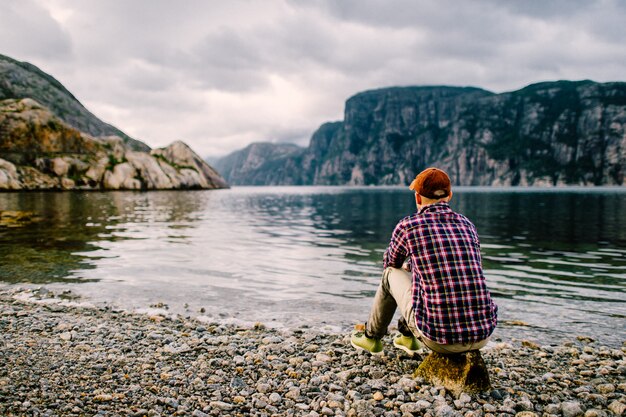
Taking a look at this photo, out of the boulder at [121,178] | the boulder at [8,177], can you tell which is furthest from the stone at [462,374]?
the boulder at [121,178]

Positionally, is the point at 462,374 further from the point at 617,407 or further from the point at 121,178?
the point at 121,178

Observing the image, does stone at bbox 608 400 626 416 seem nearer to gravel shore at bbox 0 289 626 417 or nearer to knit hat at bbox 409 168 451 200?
gravel shore at bbox 0 289 626 417

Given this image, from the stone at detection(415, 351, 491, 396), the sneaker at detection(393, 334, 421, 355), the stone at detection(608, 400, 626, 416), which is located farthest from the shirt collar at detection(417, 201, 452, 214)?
the stone at detection(608, 400, 626, 416)

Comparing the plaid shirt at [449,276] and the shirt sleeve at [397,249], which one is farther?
the shirt sleeve at [397,249]

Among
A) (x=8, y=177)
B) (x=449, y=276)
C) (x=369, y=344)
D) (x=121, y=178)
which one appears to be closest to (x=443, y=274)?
(x=449, y=276)

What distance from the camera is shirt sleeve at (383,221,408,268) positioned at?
5.82m

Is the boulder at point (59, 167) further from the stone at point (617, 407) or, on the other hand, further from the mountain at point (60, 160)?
the stone at point (617, 407)

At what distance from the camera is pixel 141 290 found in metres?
Answer: 13.8

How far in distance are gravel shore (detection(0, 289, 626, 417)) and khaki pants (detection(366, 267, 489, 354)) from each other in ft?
2.09

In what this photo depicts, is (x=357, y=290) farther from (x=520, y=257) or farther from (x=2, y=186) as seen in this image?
(x=2, y=186)

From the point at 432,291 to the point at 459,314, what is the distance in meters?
0.47

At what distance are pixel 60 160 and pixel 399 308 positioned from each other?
124580 mm

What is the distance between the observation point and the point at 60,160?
4272 inches

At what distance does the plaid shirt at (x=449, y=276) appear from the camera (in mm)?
5496
